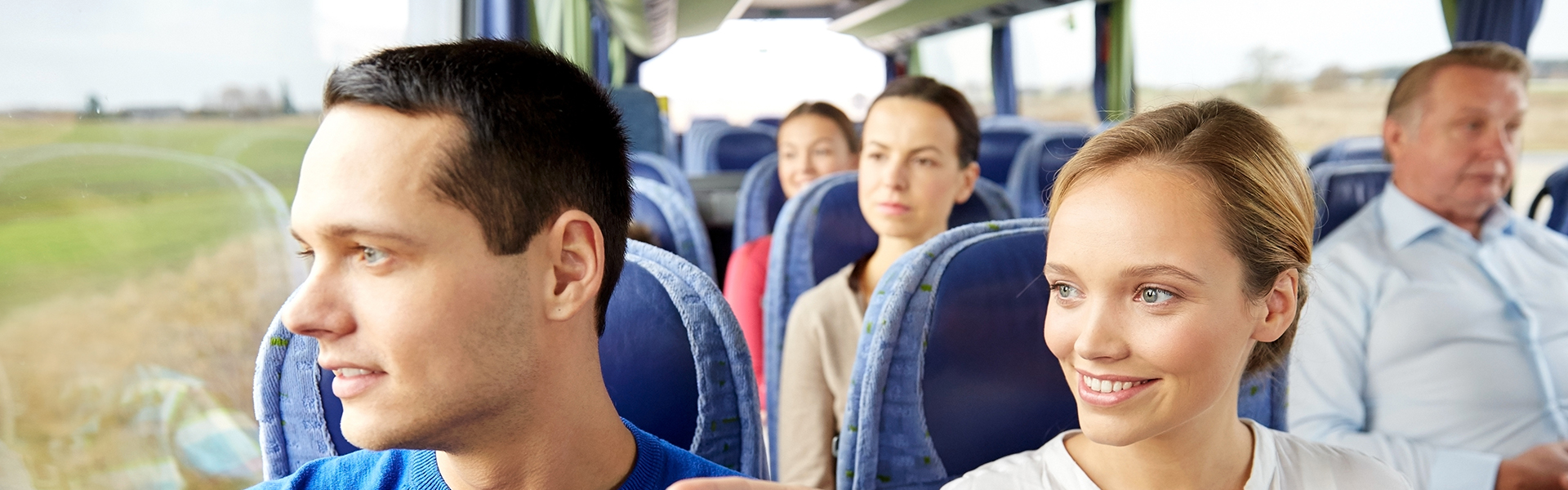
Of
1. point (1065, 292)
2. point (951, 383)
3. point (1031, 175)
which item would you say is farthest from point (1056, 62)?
point (1065, 292)

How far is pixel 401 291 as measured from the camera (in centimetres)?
69

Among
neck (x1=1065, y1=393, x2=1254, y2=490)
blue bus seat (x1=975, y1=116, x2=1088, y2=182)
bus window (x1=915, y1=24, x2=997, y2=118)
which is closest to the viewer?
neck (x1=1065, y1=393, x2=1254, y2=490)

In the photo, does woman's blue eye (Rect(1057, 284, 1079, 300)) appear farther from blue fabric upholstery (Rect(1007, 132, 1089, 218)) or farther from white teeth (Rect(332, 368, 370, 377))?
blue fabric upholstery (Rect(1007, 132, 1089, 218))

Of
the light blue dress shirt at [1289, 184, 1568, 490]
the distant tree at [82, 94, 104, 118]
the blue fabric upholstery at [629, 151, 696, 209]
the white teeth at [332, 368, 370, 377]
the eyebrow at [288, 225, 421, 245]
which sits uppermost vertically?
the distant tree at [82, 94, 104, 118]

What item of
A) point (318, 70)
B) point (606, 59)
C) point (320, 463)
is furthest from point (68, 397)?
point (606, 59)

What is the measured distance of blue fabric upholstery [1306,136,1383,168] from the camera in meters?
3.95

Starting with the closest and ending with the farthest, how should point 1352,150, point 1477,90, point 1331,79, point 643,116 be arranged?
point 1477,90
point 1352,150
point 643,116
point 1331,79

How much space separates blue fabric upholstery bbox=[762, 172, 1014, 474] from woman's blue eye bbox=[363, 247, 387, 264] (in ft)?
4.73

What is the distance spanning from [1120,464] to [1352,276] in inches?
44.3

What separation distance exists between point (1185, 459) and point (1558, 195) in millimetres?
2541

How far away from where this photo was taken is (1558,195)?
107 inches

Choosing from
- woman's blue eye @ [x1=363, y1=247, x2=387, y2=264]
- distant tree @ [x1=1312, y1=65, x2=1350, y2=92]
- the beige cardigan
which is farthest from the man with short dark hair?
distant tree @ [x1=1312, y1=65, x2=1350, y2=92]

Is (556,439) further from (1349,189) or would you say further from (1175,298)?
(1349,189)

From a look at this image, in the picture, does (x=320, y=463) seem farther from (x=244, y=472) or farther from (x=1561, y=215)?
(x=1561, y=215)
